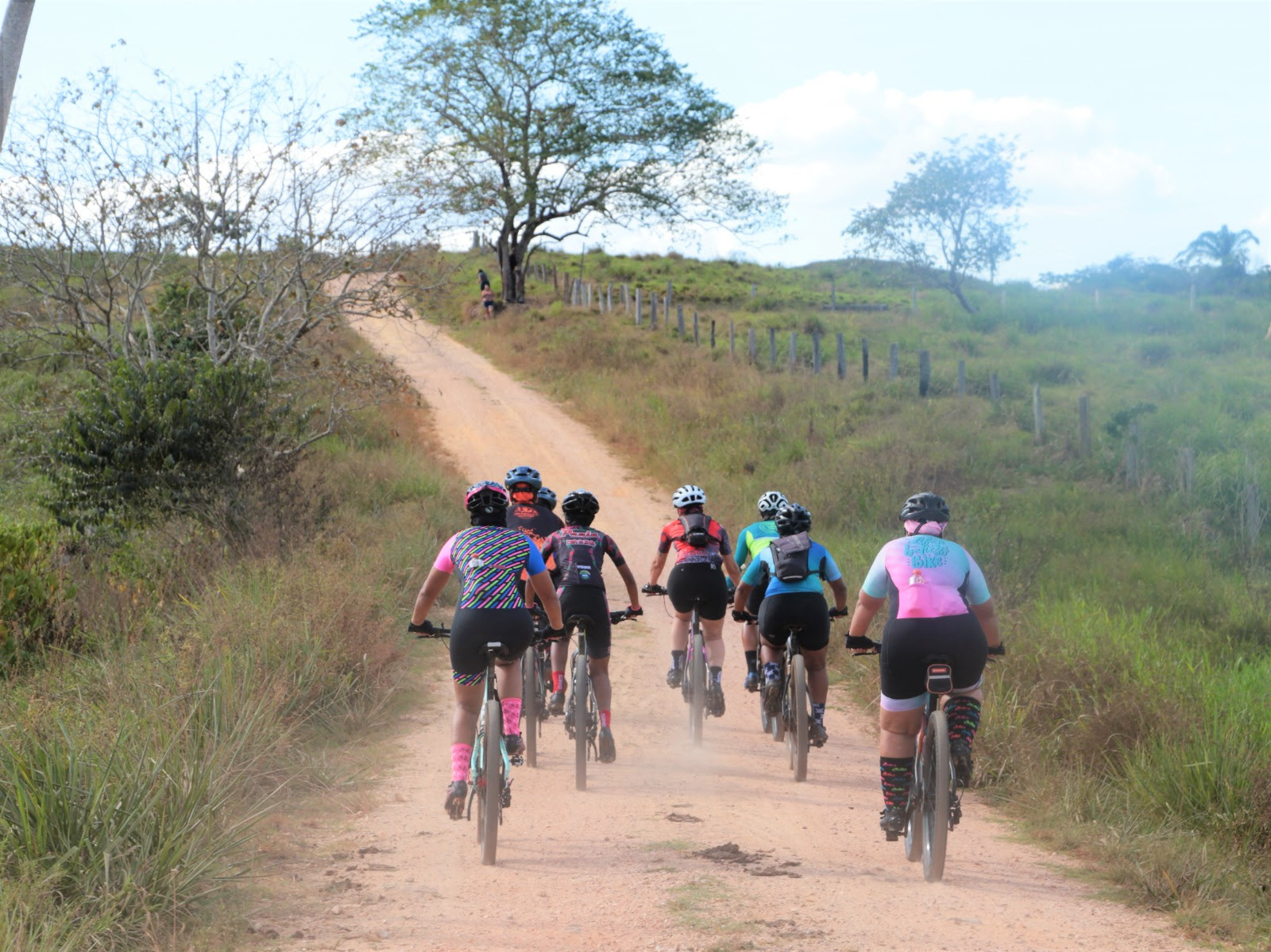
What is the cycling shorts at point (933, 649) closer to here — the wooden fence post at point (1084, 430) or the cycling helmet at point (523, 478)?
the cycling helmet at point (523, 478)

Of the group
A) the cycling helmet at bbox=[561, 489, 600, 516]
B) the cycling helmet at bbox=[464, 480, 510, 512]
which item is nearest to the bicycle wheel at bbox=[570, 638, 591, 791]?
the cycling helmet at bbox=[561, 489, 600, 516]

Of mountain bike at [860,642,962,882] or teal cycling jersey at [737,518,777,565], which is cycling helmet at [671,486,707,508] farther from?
mountain bike at [860,642,962,882]

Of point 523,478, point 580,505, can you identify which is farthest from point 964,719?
point 523,478

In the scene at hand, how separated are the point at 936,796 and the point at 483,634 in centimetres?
233

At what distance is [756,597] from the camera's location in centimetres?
812

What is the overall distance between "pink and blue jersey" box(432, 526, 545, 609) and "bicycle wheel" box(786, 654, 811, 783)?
7.20ft

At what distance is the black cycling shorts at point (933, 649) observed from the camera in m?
5.48

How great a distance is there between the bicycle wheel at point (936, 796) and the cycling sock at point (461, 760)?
7.57 feet

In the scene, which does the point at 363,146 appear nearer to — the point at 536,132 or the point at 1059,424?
the point at 1059,424

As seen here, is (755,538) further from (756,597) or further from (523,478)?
(523,478)

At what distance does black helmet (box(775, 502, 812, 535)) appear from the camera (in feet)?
24.8

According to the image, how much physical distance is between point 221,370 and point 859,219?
117ft

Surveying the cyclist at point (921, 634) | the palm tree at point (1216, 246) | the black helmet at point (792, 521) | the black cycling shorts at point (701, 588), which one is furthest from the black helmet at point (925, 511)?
the palm tree at point (1216, 246)

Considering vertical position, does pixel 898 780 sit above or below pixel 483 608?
below
